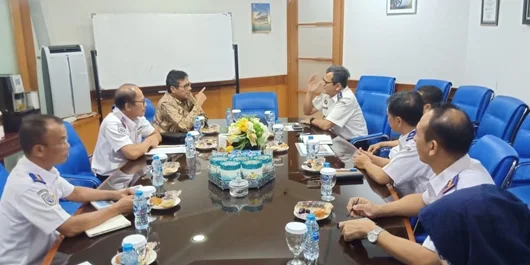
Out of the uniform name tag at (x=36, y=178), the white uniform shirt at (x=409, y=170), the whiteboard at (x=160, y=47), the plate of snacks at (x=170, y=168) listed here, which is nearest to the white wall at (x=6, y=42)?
the whiteboard at (x=160, y=47)

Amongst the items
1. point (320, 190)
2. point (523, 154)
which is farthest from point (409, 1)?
point (320, 190)

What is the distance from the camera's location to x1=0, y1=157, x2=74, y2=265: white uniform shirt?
1.64 m

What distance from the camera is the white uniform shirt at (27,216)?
164cm

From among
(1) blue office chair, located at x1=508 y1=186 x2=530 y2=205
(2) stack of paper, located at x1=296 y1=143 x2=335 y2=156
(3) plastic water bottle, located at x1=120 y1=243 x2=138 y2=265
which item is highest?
(3) plastic water bottle, located at x1=120 y1=243 x2=138 y2=265

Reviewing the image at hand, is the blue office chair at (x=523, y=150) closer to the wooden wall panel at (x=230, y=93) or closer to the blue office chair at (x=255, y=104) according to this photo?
the blue office chair at (x=255, y=104)

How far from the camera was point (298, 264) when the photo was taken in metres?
1.40

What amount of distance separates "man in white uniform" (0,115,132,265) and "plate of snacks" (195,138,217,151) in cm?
104

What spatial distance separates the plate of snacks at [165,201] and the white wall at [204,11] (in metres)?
3.54

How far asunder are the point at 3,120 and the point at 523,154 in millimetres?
4198

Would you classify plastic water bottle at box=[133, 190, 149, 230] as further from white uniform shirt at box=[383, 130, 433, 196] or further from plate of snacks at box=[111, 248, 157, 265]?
white uniform shirt at box=[383, 130, 433, 196]

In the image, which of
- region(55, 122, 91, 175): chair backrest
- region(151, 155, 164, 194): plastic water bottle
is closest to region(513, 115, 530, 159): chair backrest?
region(151, 155, 164, 194): plastic water bottle

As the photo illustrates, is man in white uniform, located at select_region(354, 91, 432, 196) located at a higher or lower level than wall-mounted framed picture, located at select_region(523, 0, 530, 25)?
lower

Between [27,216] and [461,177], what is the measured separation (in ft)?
5.26

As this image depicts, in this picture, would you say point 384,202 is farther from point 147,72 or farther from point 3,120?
point 147,72
